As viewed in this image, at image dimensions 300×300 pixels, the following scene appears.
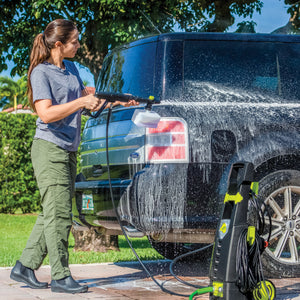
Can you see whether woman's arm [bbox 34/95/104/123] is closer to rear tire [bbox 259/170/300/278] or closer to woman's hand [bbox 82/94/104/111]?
woman's hand [bbox 82/94/104/111]

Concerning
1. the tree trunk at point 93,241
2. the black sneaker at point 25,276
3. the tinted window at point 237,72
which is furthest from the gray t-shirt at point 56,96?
the tree trunk at point 93,241

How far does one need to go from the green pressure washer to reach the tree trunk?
387cm

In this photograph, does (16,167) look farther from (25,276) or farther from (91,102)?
(91,102)

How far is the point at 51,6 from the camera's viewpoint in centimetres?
998

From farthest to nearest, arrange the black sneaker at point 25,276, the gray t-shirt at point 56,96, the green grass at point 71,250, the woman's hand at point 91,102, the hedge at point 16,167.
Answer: the hedge at point 16,167 → the green grass at point 71,250 → the black sneaker at point 25,276 → the gray t-shirt at point 56,96 → the woman's hand at point 91,102

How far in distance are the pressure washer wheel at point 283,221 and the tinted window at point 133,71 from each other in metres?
1.22

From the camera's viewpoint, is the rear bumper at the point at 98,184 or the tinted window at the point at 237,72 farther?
the tinted window at the point at 237,72

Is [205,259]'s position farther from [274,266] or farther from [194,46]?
[194,46]

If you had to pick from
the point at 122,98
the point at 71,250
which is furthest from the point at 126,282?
the point at 71,250

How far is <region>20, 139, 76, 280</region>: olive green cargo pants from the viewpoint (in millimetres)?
4473

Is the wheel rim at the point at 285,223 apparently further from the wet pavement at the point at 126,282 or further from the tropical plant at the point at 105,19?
the tropical plant at the point at 105,19

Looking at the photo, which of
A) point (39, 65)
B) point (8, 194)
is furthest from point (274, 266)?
point (8, 194)

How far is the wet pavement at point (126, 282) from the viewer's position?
4391 millimetres

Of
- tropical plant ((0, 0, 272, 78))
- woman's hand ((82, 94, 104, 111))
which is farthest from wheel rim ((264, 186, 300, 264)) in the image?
tropical plant ((0, 0, 272, 78))
